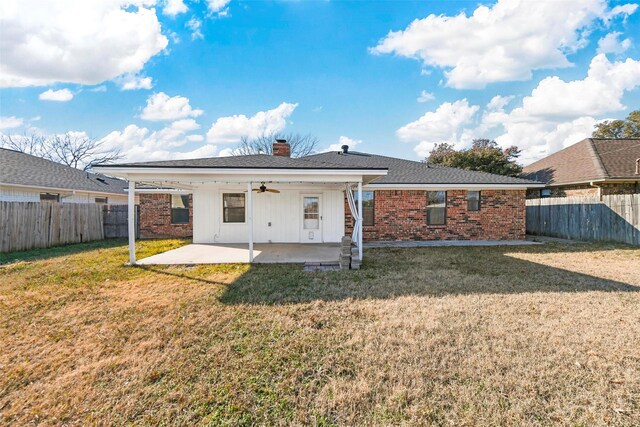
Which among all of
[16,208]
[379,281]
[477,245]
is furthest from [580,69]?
[16,208]

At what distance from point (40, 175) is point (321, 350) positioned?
1829 centimetres

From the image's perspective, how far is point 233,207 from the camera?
1235 centimetres

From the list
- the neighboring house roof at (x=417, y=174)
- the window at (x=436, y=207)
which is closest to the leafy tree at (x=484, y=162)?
the neighboring house roof at (x=417, y=174)

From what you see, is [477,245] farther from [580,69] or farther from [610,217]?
[580,69]

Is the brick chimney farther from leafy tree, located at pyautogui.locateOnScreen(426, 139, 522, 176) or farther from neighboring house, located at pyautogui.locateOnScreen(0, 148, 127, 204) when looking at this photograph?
leafy tree, located at pyautogui.locateOnScreen(426, 139, 522, 176)

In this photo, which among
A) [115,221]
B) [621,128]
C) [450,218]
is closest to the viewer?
[450,218]

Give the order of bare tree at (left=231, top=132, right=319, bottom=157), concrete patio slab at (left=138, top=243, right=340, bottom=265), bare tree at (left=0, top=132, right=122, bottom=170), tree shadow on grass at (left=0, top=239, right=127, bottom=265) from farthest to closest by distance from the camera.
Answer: bare tree at (left=231, top=132, right=319, bottom=157) < bare tree at (left=0, top=132, right=122, bottom=170) < tree shadow on grass at (left=0, top=239, right=127, bottom=265) < concrete patio slab at (left=138, top=243, right=340, bottom=265)

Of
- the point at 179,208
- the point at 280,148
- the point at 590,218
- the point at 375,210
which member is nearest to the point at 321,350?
the point at 375,210

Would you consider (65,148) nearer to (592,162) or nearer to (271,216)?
(271,216)

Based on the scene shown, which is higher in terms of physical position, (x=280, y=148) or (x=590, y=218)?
(x=280, y=148)

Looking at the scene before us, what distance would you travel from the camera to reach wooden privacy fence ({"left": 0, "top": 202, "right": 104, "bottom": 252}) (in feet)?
33.9

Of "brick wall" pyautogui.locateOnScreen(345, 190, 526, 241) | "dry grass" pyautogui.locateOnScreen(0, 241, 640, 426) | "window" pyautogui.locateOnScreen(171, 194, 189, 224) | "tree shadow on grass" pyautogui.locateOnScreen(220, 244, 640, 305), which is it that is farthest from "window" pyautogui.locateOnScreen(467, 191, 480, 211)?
"window" pyautogui.locateOnScreen(171, 194, 189, 224)

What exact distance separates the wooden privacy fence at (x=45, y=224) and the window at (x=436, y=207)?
14.7 m

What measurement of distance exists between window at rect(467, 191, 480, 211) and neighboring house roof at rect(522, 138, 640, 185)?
6661 mm
